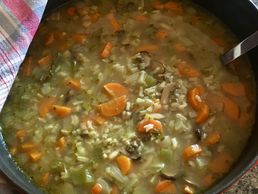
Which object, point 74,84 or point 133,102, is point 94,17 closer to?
point 74,84

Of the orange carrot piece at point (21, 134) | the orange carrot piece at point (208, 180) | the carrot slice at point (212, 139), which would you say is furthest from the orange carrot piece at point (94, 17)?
the orange carrot piece at point (208, 180)

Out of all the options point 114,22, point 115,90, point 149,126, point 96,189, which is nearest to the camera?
point 96,189

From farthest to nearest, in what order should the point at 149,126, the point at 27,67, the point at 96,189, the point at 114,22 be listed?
the point at 114,22, the point at 27,67, the point at 149,126, the point at 96,189

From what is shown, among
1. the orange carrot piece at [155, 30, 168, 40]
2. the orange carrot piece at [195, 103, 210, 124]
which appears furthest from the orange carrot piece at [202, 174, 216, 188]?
the orange carrot piece at [155, 30, 168, 40]

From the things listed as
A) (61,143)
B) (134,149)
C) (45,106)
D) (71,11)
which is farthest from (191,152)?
(71,11)

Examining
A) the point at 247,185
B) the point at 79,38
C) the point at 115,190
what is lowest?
the point at 247,185

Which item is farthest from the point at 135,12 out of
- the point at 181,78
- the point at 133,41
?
the point at 181,78

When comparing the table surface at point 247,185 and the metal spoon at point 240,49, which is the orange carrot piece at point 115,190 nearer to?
the table surface at point 247,185

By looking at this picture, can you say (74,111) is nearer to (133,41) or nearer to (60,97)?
(60,97)
